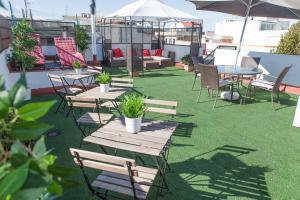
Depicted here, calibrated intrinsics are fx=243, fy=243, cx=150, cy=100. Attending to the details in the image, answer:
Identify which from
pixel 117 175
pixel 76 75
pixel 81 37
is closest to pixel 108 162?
pixel 117 175

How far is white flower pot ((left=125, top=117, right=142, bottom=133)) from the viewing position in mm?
2681

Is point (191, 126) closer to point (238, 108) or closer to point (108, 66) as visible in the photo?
point (238, 108)

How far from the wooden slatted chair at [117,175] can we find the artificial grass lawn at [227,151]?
54 cm

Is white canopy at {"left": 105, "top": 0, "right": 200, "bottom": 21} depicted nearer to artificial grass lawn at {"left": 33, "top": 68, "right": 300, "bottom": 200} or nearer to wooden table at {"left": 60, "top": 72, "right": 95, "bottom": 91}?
wooden table at {"left": 60, "top": 72, "right": 95, "bottom": 91}

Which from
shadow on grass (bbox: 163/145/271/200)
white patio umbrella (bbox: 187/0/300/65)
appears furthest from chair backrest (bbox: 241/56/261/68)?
shadow on grass (bbox: 163/145/271/200)

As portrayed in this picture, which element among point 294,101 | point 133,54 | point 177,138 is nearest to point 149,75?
point 133,54

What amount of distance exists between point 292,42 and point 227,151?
5.87 metres

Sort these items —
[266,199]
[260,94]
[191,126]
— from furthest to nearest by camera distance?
[260,94] < [191,126] < [266,199]

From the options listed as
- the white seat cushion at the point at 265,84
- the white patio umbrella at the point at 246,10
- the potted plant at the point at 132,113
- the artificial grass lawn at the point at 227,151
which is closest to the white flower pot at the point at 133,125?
the potted plant at the point at 132,113

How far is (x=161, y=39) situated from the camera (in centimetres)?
1422

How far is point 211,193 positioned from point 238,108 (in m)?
3.62

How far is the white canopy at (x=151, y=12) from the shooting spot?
10.3 meters

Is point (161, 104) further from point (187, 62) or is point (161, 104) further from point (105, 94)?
point (187, 62)

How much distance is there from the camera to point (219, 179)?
123 inches
